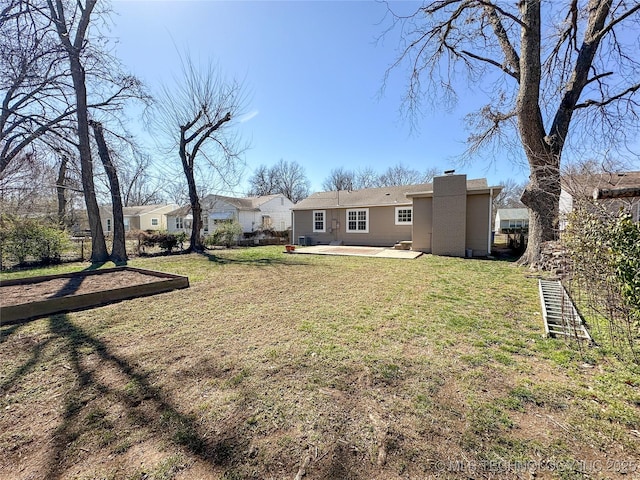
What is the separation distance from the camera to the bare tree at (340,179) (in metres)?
40.9

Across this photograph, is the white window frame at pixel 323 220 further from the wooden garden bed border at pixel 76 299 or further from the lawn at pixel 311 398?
the lawn at pixel 311 398

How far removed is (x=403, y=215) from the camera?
14.9 metres

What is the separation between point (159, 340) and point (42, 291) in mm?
4277

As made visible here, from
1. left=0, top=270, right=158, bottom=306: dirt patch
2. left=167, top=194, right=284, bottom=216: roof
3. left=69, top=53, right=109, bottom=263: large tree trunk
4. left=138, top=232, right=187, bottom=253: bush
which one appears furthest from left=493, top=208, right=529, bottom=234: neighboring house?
left=69, top=53, right=109, bottom=263: large tree trunk

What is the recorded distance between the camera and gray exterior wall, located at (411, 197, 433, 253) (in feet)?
41.6

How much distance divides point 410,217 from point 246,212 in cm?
1490

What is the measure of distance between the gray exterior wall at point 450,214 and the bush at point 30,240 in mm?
15202

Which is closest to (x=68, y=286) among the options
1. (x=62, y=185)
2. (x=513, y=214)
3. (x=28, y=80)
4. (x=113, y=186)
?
(x=28, y=80)

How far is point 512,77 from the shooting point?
32.1ft

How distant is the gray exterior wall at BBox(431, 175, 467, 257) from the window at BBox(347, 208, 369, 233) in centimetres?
465

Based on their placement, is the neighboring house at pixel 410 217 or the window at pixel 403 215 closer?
the neighboring house at pixel 410 217

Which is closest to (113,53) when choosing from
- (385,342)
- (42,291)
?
(42,291)

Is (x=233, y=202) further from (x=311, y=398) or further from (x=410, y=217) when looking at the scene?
(x=311, y=398)

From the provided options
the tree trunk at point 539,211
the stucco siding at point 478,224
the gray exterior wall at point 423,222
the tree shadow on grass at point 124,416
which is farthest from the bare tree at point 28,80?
the stucco siding at point 478,224
